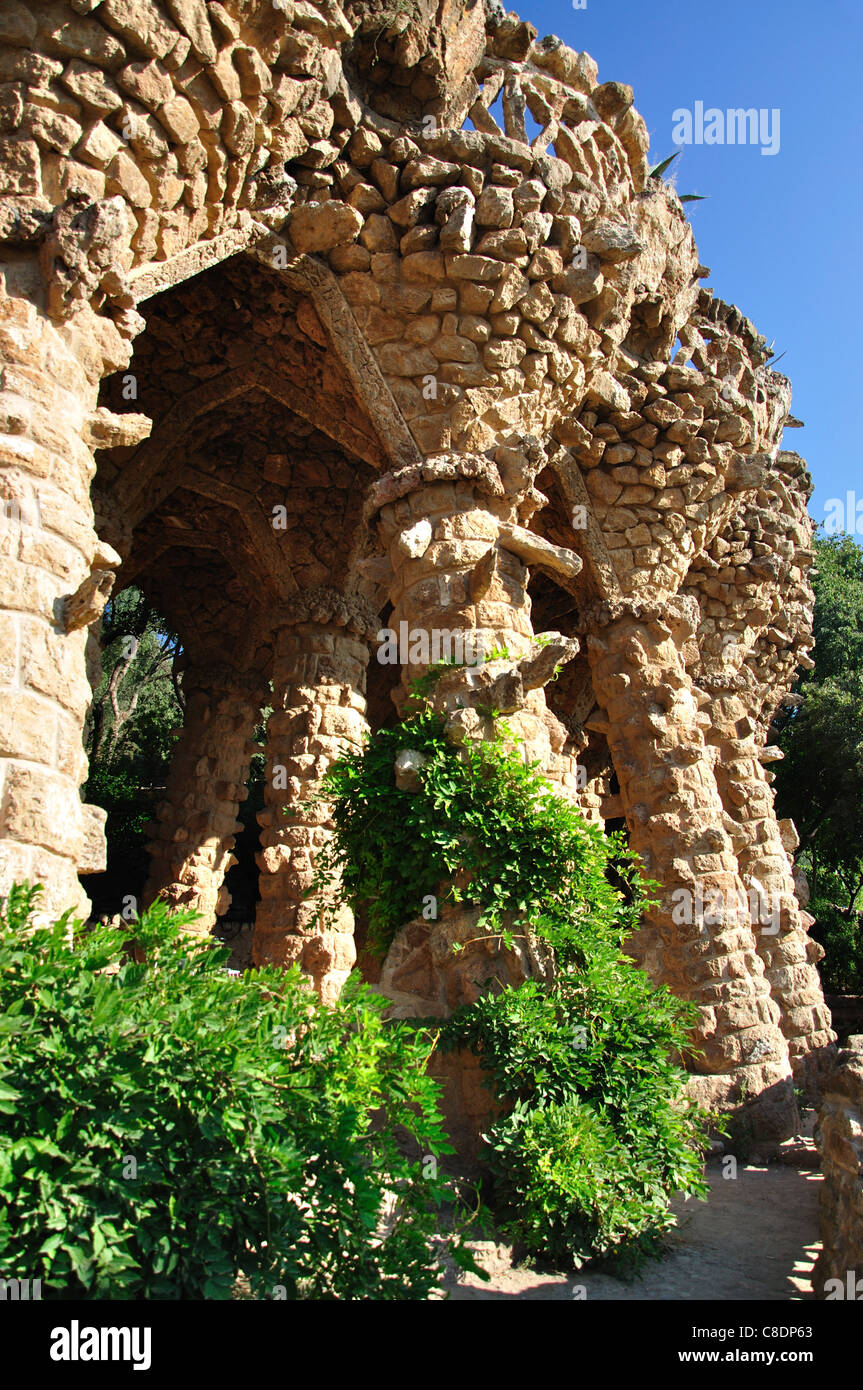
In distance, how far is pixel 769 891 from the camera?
1027 centimetres

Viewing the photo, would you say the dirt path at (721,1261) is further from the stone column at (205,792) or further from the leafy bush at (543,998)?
the stone column at (205,792)

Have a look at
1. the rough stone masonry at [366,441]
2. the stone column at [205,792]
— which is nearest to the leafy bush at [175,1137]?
the rough stone masonry at [366,441]

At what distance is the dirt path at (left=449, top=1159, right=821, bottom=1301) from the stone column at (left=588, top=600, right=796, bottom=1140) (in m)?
1.30

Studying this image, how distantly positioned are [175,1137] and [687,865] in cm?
609

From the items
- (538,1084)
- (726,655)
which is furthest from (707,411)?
(538,1084)

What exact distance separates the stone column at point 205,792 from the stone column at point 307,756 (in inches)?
67.6

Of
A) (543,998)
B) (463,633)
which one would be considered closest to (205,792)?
(463,633)

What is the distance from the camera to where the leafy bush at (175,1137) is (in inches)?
83.1

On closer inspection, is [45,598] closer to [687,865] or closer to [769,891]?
[687,865]

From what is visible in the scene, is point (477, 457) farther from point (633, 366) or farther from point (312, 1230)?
point (312, 1230)

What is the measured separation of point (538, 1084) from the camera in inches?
163

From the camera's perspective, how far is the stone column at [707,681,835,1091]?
958 centimetres

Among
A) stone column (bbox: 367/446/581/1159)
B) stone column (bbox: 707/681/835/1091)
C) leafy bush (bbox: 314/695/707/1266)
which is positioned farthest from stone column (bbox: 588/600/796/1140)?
stone column (bbox: 367/446/581/1159)

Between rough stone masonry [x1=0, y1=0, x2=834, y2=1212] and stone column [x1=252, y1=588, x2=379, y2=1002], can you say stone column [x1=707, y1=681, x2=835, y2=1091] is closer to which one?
rough stone masonry [x1=0, y1=0, x2=834, y2=1212]
